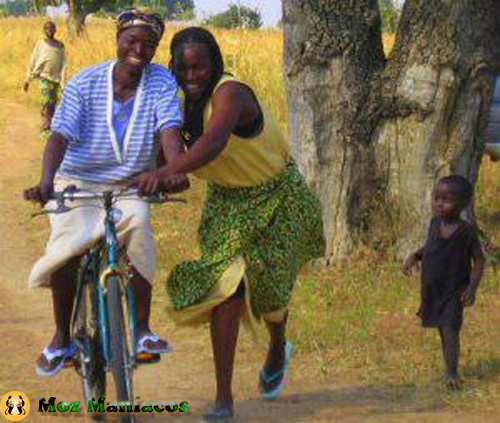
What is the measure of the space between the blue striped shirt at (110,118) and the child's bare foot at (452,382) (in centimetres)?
199

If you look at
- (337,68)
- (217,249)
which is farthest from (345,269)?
(217,249)

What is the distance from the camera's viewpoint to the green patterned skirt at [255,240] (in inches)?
203

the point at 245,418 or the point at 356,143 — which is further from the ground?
the point at 356,143

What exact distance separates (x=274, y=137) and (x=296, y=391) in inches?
60.1

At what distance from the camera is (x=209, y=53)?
4867 millimetres

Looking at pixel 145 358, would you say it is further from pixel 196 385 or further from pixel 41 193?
pixel 196 385

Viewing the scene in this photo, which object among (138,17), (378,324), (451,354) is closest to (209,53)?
(138,17)

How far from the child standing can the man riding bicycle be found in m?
1.58

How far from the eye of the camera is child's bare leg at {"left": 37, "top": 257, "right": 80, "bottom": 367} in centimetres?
504

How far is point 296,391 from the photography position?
Answer: 6.01 m

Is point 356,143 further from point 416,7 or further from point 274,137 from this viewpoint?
point 274,137

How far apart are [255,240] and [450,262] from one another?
1.15 m

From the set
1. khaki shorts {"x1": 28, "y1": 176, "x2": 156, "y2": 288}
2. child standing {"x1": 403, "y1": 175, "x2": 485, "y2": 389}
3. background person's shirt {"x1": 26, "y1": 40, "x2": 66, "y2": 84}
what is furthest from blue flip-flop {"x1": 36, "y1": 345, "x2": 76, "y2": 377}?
background person's shirt {"x1": 26, "y1": 40, "x2": 66, "y2": 84}

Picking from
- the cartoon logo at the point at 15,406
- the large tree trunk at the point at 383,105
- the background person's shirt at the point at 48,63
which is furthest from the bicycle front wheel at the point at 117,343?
the background person's shirt at the point at 48,63
